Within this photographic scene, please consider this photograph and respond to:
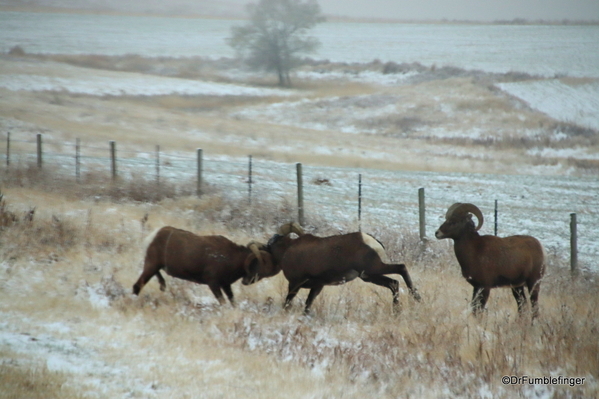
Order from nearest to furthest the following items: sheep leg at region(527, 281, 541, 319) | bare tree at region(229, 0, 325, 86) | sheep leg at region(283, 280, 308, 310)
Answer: sheep leg at region(283, 280, 308, 310) → sheep leg at region(527, 281, 541, 319) → bare tree at region(229, 0, 325, 86)

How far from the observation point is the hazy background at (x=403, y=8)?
3616 cm

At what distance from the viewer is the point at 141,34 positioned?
168 ft

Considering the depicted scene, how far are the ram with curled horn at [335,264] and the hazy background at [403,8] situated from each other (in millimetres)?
29769

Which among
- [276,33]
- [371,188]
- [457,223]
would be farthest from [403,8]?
[457,223]

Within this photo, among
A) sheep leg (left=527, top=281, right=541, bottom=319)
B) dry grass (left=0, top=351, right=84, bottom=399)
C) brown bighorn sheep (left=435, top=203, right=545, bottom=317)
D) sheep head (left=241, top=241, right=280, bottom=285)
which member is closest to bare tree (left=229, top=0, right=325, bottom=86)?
brown bighorn sheep (left=435, top=203, right=545, bottom=317)

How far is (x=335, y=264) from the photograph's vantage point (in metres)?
8.48

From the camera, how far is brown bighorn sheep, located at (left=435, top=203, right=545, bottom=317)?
8.63 meters

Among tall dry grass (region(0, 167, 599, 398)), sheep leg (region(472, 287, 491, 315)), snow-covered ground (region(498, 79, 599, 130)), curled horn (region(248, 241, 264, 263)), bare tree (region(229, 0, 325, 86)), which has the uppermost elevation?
bare tree (region(229, 0, 325, 86))

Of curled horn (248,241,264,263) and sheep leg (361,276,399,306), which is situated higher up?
curled horn (248,241,264,263)

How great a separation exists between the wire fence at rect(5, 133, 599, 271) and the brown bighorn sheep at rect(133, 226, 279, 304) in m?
5.95

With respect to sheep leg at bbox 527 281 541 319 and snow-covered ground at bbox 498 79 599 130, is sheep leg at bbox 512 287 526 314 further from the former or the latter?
snow-covered ground at bbox 498 79 599 130

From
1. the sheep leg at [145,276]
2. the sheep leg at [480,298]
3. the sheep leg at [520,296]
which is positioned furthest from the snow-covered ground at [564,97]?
the sheep leg at [145,276]

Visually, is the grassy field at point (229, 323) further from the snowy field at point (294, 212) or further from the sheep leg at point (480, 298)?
the sheep leg at point (480, 298)

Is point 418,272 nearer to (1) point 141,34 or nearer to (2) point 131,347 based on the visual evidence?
(2) point 131,347
